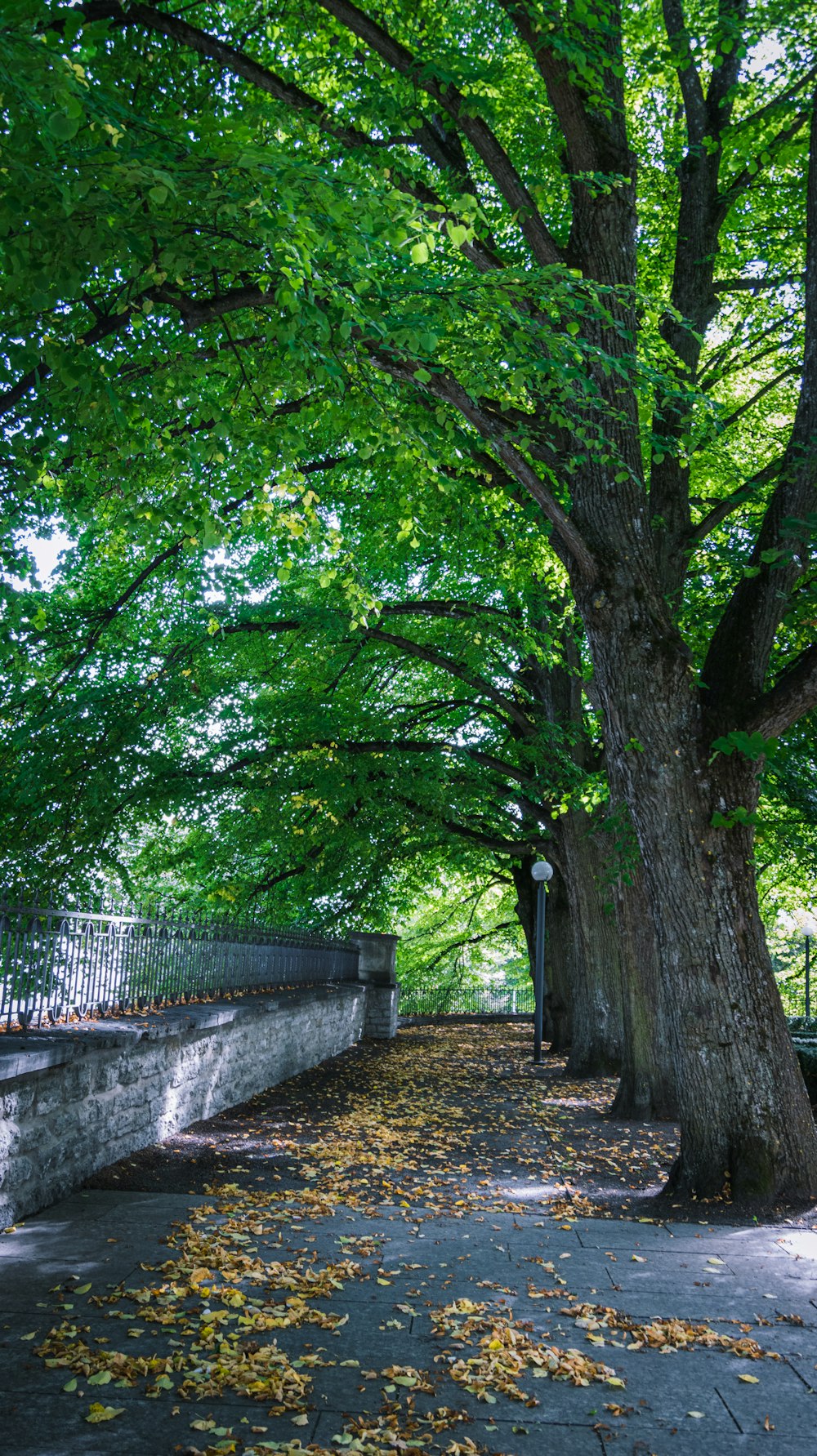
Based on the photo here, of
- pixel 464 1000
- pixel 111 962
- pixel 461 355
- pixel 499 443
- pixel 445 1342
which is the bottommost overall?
pixel 445 1342

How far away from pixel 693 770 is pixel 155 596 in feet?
31.0

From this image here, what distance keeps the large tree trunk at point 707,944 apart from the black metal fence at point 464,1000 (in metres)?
24.8

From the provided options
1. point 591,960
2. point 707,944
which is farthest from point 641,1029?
point 707,944

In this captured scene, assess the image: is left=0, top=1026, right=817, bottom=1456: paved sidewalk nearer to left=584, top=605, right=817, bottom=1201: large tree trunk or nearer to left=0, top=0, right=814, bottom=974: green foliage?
left=584, top=605, right=817, bottom=1201: large tree trunk

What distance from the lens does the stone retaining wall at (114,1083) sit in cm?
577

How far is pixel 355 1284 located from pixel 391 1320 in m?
0.56

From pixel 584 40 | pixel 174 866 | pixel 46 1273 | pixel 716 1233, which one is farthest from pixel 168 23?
pixel 174 866

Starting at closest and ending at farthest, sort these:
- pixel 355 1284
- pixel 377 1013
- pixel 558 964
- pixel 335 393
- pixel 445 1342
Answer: pixel 445 1342 → pixel 355 1284 → pixel 335 393 → pixel 558 964 → pixel 377 1013

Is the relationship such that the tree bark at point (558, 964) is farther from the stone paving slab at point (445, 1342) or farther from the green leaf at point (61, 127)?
the green leaf at point (61, 127)

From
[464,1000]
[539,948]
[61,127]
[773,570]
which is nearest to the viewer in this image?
[61,127]

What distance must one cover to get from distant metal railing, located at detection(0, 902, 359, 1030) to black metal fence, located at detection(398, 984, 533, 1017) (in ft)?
62.2

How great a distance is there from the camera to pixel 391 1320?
459cm

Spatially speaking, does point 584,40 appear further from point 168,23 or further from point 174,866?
point 174,866

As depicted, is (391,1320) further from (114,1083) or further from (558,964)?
(558,964)
